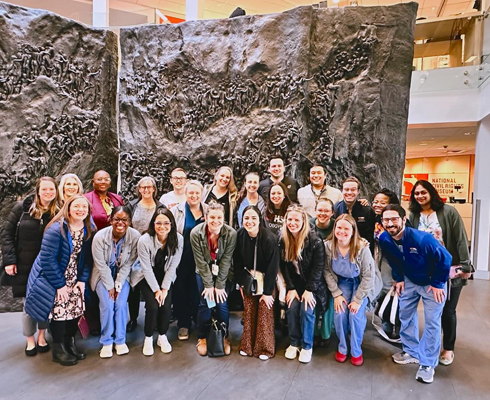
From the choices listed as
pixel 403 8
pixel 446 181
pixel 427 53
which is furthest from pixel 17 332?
pixel 446 181

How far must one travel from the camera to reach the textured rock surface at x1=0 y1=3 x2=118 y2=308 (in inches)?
170

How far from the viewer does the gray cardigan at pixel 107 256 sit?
2.98 m

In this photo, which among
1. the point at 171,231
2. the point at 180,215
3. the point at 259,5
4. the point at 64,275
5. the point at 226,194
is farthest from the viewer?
the point at 259,5

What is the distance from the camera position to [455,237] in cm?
292

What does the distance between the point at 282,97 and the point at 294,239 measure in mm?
2229

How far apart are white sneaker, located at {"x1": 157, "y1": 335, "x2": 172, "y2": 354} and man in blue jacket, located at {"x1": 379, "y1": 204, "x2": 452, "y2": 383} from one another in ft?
7.17

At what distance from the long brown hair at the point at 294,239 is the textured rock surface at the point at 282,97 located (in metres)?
1.48

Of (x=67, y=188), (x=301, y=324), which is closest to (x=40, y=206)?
(x=67, y=188)

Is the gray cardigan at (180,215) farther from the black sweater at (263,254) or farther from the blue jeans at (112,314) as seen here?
the blue jeans at (112,314)

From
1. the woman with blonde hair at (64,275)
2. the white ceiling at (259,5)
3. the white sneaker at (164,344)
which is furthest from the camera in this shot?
the white ceiling at (259,5)

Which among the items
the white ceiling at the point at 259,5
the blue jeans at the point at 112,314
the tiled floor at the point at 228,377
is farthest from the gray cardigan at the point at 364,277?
the white ceiling at the point at 259,5

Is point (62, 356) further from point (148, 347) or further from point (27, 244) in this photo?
point (27, 244)

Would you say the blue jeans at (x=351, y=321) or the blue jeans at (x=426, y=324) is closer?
the blue jeans at (x=426, y=324)

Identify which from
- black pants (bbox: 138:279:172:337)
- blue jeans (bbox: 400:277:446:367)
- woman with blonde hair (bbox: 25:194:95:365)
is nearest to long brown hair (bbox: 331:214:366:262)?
blue jeans (bbox: 400:277:446:367)
